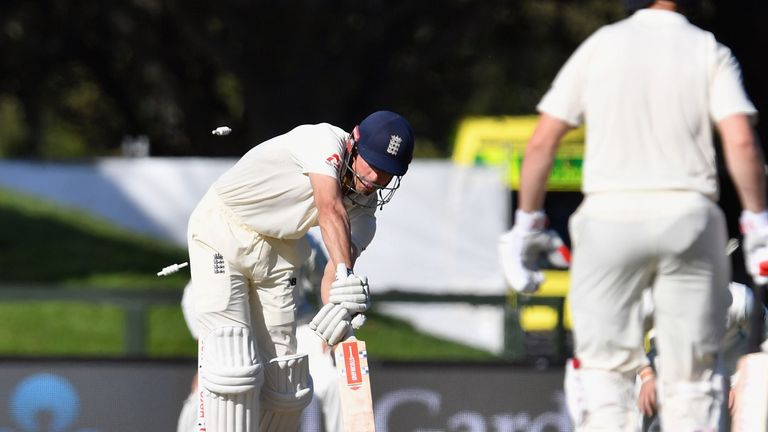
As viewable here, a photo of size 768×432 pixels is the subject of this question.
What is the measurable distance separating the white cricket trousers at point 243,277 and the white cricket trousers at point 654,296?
167cm

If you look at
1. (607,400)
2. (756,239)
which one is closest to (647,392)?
(607,400)

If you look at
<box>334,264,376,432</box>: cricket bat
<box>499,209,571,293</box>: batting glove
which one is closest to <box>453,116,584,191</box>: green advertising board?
<box>334,264,376,432</box>: cricket bat

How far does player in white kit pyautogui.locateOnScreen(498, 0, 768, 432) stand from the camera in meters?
4.64

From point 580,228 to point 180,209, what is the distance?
12.6m

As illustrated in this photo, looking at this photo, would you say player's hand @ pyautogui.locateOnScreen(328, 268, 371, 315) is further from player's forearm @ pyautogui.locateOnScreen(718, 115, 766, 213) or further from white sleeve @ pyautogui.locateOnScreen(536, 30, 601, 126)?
A: player's forearm @ pyautogui.locateOnScreen(718, 115, 766, 213)

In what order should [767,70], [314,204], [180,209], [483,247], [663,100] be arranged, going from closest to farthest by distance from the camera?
[663,100], [314,204], [767,70], [483,247], [180,209]

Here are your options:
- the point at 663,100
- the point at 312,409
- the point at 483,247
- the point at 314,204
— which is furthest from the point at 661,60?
the point at 483,247

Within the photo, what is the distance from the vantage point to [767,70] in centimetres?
1013

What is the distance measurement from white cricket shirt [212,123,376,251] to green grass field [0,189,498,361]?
29.2ft

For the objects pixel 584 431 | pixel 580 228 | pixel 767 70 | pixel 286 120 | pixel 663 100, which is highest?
pixel 286 120

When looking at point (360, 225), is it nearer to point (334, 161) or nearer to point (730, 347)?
point (334, 161)

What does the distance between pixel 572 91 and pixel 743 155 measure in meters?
0.56

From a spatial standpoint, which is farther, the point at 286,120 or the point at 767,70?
the point at 286,120

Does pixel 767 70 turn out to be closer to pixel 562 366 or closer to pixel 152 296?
pixel 562 366
